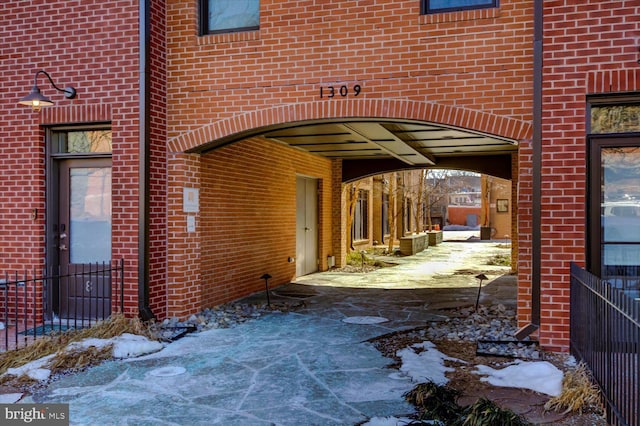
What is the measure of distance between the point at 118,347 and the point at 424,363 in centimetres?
347

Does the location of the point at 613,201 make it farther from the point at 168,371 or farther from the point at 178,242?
the point at 178,242

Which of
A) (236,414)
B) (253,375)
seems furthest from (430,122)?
(236,414)

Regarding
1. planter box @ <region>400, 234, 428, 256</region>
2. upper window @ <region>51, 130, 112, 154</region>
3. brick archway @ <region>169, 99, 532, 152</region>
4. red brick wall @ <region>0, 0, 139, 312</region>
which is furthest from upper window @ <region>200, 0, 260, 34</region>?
planter box @ <region>400, 234, 428, 256</region>

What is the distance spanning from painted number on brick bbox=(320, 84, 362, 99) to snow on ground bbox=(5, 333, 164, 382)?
3.79 m

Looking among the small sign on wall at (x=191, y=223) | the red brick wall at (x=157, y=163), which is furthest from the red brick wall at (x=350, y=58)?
the small sign on wall at (x=191, y=223)

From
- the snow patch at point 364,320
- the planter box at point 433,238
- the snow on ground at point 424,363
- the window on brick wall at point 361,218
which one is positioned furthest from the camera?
the planter box at point 433,238

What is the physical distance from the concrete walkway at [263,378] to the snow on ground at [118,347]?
0.61ft

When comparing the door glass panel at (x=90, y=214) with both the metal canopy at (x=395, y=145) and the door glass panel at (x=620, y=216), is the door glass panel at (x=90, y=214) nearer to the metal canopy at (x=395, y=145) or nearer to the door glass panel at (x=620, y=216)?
the metal canopy at (x=395, y=145)

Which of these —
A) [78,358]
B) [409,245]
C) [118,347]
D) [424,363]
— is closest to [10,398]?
[78,358]

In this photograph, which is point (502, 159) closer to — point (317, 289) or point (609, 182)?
point (317, 289)

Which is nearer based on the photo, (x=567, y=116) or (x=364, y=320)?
(x=567, y=116)

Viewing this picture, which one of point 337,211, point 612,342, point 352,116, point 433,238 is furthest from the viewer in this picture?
point 433,238

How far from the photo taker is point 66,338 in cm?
671

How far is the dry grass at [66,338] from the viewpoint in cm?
600
